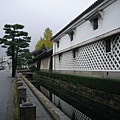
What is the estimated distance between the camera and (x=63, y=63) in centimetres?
2289

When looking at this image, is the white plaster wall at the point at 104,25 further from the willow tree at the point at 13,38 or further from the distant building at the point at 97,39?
the willow tree at the point at 13,38

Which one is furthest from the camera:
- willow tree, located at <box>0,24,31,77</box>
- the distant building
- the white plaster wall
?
willow tree, located at <box>0,24,31,77</box>

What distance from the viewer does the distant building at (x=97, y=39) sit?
11567mm

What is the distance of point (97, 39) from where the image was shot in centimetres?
1336

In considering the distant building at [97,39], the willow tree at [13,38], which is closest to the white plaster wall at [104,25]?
the distant building at [97,39]

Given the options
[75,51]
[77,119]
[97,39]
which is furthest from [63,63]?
[77,119]

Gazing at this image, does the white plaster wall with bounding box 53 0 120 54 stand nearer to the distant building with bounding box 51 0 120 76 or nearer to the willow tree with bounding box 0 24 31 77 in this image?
the distant building with bounding box 51 0 120 76

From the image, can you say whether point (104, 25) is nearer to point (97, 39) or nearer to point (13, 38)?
point (97, 39)

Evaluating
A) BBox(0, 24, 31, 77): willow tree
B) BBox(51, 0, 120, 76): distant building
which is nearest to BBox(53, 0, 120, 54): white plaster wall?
BBox(51, 0, 120, 76): distant building

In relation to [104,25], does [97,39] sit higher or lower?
lower

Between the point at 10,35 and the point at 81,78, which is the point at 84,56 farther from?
the point at 10,35

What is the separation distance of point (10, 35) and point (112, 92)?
Result: 19329 mm

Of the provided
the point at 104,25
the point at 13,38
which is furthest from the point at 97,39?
the point at 13,38

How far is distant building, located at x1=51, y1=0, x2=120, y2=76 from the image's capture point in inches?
455
